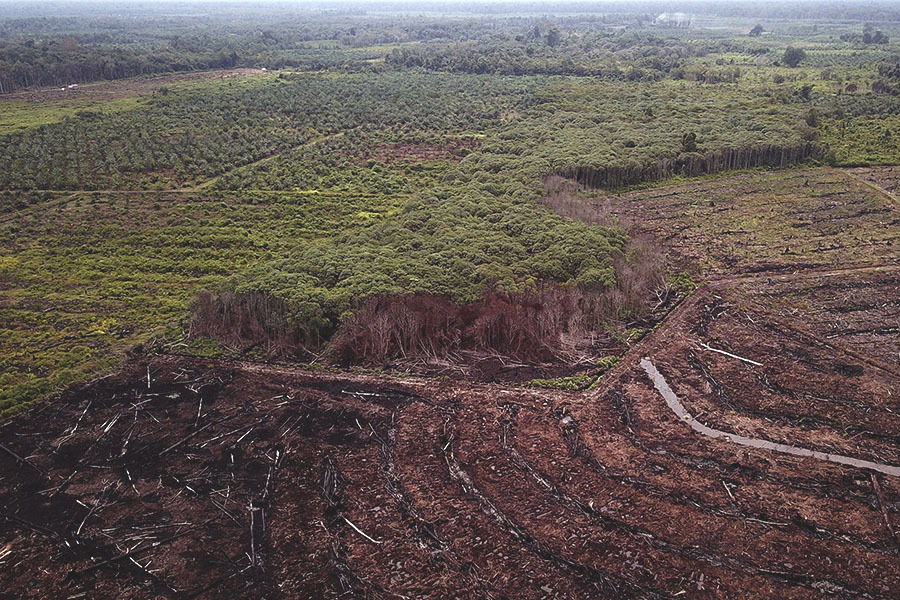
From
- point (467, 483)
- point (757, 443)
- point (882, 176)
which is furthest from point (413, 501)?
point (882, 176)

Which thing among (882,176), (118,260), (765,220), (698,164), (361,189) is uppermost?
(698,164)

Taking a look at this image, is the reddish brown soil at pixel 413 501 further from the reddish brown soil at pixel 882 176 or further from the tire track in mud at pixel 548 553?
the reddish brown soil at pixel 882 176

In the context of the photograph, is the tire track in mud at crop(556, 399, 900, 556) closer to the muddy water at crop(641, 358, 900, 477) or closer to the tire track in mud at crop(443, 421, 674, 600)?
the muddy water at crop(641, 358, 900, 477)

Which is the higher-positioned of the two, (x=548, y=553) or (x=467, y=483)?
(x=467, y=483)

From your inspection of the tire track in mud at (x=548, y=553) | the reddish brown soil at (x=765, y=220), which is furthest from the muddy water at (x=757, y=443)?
the reddish brown soil at (x=765, y=220)

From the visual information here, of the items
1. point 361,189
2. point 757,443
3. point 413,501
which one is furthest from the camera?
point 361,189

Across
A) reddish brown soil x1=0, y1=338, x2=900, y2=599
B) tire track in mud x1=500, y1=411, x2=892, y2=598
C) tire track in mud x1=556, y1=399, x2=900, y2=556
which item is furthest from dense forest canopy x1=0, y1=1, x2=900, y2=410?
tire track in mud x1=500, y1=411, x2=892, y2=598

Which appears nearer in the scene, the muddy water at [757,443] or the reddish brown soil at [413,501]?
the reddish brown soil at [413,501]

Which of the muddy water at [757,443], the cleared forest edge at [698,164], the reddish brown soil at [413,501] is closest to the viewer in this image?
the reddish brown soil at [413,501]

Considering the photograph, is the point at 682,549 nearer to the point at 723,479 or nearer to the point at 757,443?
the point at 723,479

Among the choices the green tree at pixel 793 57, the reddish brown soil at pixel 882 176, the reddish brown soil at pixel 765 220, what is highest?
the green tree at pixel 793 57

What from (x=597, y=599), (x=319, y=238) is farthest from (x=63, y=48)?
(x=597, y=599)

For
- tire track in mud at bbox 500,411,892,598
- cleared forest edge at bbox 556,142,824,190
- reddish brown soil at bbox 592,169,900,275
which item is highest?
cleared forest edge at bbox 556,142,824,190

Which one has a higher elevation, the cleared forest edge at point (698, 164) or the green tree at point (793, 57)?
the green tree at point (793, 57)
